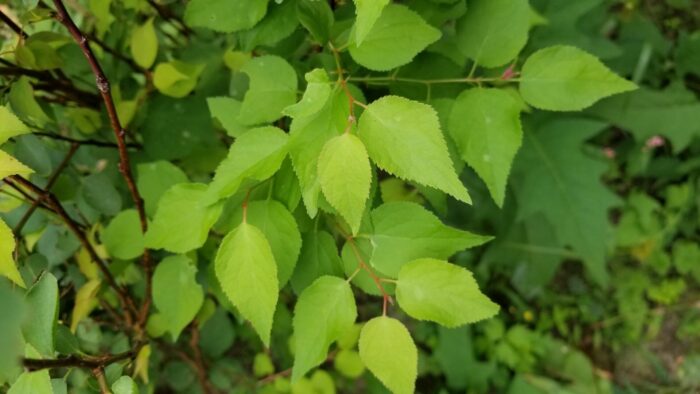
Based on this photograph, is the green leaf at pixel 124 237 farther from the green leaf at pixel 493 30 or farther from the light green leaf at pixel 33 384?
the green leaf at pixel 493 30

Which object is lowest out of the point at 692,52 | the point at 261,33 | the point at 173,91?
the point at 692,52

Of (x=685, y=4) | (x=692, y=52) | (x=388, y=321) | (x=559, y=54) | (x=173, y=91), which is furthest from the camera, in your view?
(x=685, y=4)

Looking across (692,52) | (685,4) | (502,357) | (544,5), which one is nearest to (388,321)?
(544,5)

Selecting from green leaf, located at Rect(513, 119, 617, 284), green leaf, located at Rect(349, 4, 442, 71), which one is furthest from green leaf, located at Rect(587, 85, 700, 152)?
green leaf, located at Rect(349, 4, 442, 71)

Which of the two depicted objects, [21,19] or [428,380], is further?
[428,380]

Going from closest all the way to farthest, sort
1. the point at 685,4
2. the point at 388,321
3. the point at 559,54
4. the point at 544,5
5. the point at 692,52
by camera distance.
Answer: the point at 388,321 < the point at 559,54 < the point at 544,5 < the point at 692,52 < the point at 685,4

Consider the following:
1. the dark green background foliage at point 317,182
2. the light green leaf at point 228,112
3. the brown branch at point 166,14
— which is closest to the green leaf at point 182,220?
the dark green background foliage at point 317,182

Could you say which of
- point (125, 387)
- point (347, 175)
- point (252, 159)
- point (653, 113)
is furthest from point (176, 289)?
point (653, 113)

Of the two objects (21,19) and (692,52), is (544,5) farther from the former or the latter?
(21,19)
